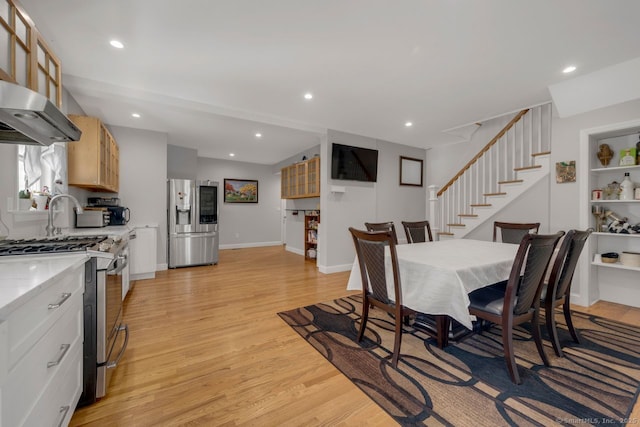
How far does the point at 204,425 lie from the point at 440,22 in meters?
3.12

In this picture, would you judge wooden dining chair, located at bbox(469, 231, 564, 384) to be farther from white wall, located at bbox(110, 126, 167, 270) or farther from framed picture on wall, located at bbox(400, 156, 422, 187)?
Answer: white wall, located at bbox(110, 126, 167, 270)

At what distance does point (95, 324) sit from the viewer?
5.00ft

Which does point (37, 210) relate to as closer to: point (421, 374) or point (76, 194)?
point (76, 194)

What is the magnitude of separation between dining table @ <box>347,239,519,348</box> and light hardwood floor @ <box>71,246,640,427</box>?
0.74 m

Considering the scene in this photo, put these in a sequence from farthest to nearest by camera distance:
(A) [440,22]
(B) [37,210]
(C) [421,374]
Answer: (B) [37,210] → (A) [440,22] → (C) [421,374]

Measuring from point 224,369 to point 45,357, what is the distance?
1100 millimetres

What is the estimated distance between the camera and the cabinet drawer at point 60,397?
3.22ft

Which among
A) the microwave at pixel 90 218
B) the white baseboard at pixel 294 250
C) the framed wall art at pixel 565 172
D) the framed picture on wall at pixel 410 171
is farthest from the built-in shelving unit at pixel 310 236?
the framed wall art at pixel 565 172

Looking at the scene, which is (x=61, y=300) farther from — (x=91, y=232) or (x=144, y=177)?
(x=144, y=177)

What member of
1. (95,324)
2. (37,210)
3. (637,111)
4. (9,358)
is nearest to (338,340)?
(95,324)

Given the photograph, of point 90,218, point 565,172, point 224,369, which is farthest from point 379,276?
point 90,218

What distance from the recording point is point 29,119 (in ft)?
4.61

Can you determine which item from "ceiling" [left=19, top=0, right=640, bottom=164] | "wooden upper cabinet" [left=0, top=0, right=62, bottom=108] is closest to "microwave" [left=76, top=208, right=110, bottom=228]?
"ceiling" [left=19, top=0, right=640, bottom=164]

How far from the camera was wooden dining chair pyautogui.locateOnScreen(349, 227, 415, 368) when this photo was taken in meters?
1.86
